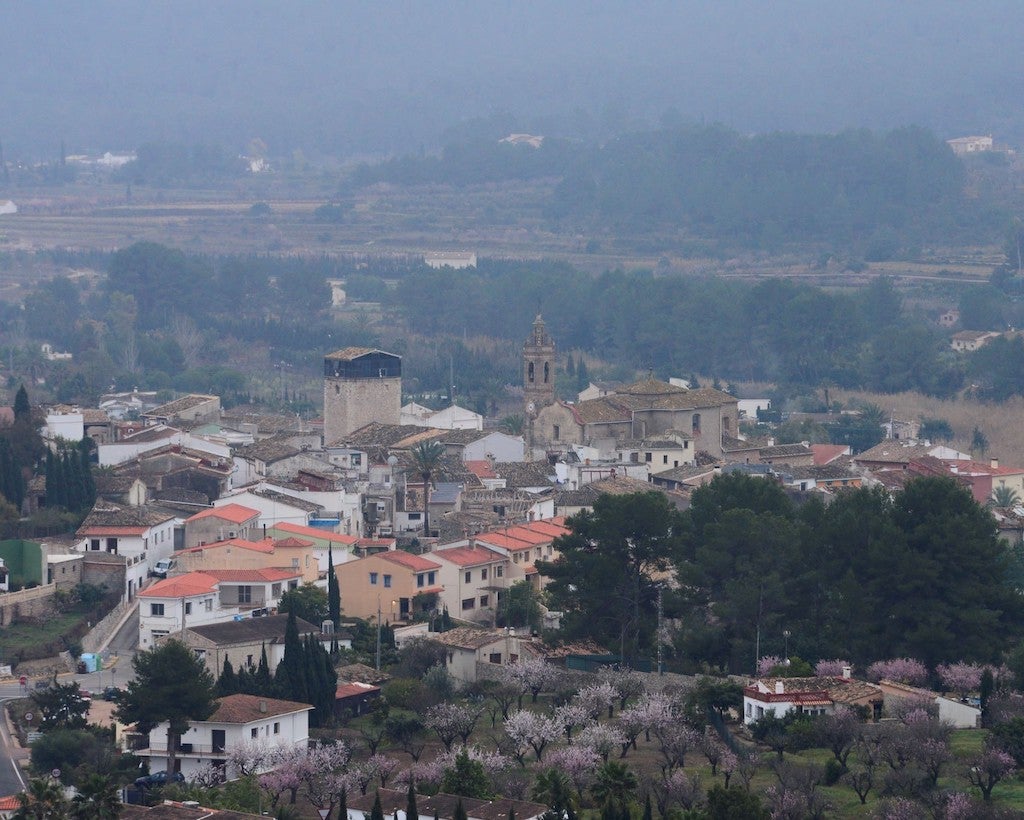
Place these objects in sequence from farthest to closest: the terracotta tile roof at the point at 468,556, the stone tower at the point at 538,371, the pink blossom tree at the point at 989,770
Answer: the stone tower at the point at 538,371
the terracotta tile roof at the point at 468,556
the pink blossom tree at the point at 989,770

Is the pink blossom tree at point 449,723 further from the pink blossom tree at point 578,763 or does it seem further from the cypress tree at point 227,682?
the cypress tree at point 227,682

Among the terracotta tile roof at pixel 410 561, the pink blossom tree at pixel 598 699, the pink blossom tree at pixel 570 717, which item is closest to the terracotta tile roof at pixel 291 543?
the terracotta tile roof at pixel 410 561

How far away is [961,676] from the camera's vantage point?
34.3 m

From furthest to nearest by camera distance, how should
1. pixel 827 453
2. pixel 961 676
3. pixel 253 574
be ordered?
pixel 827 453 < pixel 253 574 < pixel 961 676

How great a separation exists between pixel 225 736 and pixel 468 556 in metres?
10.7

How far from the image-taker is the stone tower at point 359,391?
59219mm

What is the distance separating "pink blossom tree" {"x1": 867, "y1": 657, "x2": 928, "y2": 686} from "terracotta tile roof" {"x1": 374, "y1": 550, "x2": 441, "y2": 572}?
28.4 feet

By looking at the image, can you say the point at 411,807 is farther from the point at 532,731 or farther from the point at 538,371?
the point at 538,371

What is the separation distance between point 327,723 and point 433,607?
753 cm

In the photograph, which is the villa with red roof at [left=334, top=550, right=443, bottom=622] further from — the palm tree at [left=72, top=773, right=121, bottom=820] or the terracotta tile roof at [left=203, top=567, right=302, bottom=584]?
the palm tree at [left=72, top=773, right=121, bottom=820]

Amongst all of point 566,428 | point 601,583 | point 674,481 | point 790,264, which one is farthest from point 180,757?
point 790,264

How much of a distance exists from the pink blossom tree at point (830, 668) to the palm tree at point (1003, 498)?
15.9 m

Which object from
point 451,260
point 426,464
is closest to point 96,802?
point 426,464

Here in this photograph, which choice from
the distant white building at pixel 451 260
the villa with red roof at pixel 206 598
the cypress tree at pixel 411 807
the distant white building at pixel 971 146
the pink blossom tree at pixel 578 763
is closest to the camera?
the cypress tree at pixel 411 807
